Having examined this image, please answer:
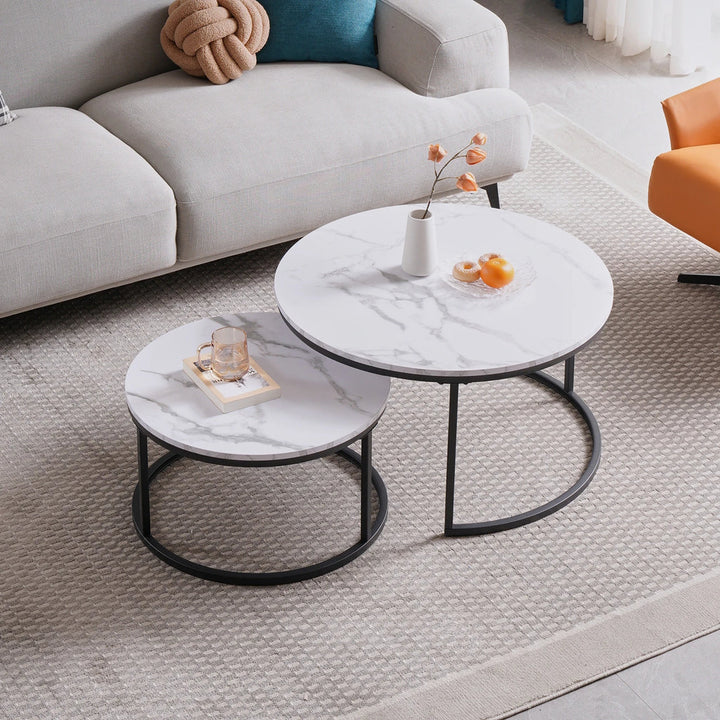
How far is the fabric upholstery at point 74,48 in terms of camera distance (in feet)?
10.3

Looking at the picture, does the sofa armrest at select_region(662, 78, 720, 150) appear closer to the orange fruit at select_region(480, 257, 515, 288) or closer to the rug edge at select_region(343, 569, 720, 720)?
the orange fruit at select_region(480, 257, 515, 288)

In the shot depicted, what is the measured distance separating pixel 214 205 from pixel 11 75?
783 millimetres

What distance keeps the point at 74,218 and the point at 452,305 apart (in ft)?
3.21

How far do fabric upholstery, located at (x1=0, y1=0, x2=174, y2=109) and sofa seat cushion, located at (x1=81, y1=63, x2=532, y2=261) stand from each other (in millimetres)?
85

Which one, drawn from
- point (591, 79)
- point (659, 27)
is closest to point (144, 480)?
point (591, 79)

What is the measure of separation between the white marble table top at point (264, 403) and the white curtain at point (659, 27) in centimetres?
270

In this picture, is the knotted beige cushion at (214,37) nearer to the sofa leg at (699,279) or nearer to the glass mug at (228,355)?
the glass mug at (228,355)

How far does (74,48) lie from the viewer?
10.5 ft

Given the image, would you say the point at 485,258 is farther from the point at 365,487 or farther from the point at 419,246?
the point at 365,487

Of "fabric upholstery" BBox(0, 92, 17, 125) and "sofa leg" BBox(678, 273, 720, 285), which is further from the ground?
"fabric upholstery" BBox(0, 92, 17, 125)

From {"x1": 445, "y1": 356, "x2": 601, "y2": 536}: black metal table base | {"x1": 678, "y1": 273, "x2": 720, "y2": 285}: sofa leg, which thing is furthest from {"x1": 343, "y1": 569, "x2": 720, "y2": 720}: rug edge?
{"x1": 678, "y1": 273, "x2": 720, "y2": 285}: sofa leg

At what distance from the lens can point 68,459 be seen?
252 centimetres

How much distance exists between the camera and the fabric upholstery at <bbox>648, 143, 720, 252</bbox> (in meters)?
2.84

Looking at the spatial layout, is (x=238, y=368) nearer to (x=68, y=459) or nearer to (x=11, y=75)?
(x=68, y=459)
